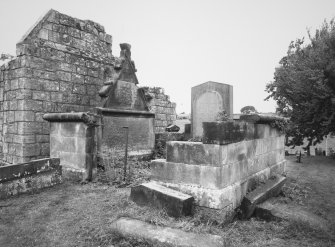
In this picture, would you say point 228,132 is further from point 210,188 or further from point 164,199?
point 164,199

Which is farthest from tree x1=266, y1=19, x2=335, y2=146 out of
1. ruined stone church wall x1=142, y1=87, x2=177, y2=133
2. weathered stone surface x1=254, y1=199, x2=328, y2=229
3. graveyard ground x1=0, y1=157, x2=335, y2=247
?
graveyard ground x1=0, y1=157, x2=335, y2=247

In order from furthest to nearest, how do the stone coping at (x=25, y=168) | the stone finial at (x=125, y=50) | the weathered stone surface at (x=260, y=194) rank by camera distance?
the stone finial at (x=125, y=50) < the stone coping at (x=25, y=168) < the weathered stone surface at (x=260, y=194)

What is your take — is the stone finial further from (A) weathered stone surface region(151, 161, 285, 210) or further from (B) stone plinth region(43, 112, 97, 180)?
(A) weathered stone surface region(151, 161, 285, 210)

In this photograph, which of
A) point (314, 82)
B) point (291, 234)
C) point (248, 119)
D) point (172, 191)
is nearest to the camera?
point (291, 234)

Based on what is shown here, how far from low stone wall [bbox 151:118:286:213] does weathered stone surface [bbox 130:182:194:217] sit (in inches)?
7.5

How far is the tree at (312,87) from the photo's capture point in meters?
10.2

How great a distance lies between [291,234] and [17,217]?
3511mm

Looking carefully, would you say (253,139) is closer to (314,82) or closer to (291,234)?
(291,234)

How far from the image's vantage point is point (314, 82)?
1062cm

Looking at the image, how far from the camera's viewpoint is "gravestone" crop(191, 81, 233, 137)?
6613 millimetres

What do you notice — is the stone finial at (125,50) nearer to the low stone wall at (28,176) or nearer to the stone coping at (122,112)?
the stone coping at (122,112)

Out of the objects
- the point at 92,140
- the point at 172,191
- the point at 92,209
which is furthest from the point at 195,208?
the point at 92,140

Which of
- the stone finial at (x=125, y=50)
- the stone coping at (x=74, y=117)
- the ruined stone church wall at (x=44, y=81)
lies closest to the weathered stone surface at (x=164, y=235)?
the stone coping at (x=74, y=117)

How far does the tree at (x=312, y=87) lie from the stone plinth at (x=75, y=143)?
7403 mm
